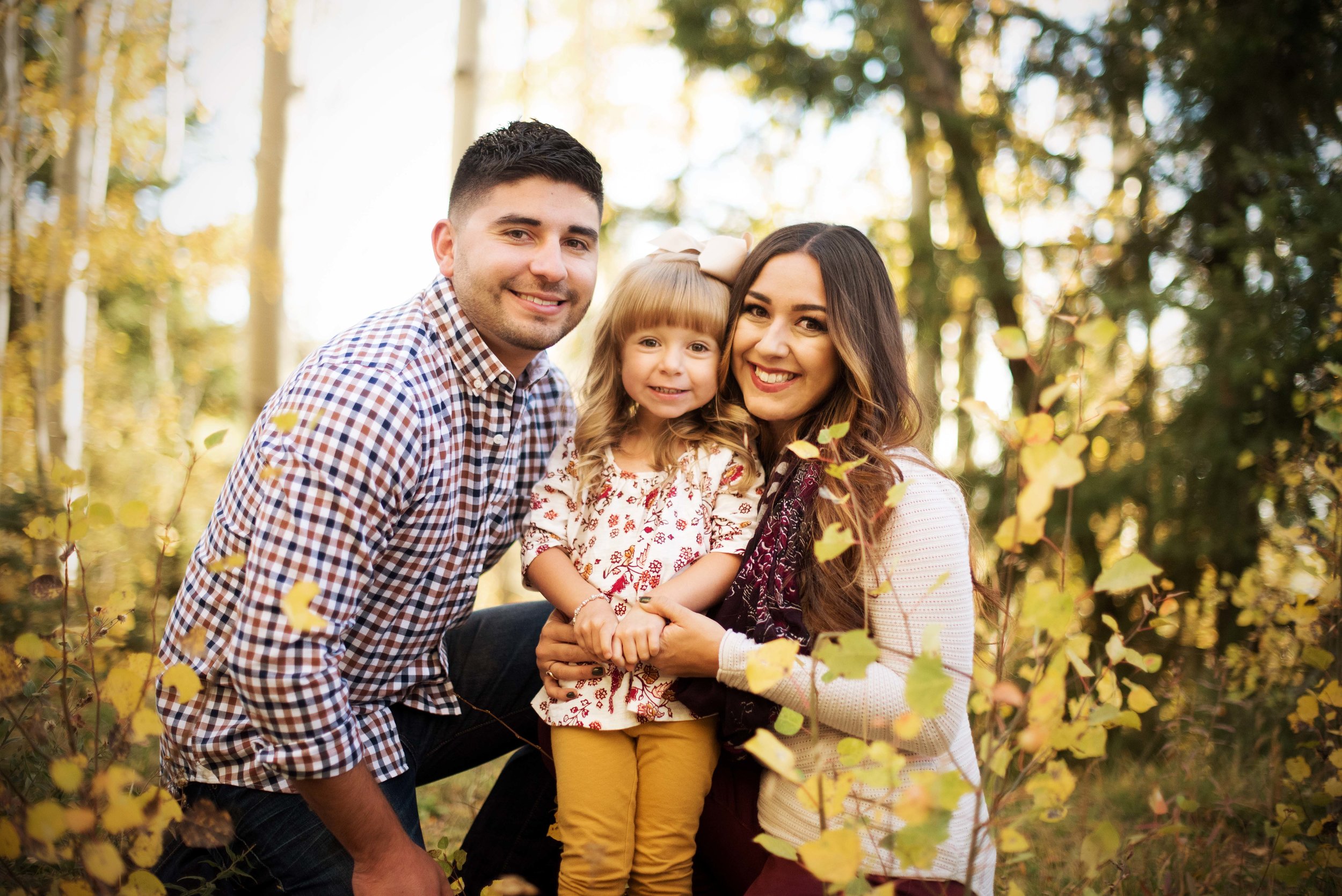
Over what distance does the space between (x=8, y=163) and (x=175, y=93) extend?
4.24 meters

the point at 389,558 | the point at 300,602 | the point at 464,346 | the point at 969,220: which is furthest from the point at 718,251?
the point at 969,220

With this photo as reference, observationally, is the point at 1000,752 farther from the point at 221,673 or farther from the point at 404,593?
the point at 221,673

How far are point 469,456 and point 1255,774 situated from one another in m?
3.05

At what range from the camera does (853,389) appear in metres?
2.16

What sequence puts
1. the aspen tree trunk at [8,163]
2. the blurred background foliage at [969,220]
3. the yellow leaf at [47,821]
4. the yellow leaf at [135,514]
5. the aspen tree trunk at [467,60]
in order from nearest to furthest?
the yellow leaf at [47,821]
the yellow leaf at [135,514]
the blurred background foliage at [969,220]
the aspen tree trunk at [467,60]
the aspen tree trunk at [8,163]

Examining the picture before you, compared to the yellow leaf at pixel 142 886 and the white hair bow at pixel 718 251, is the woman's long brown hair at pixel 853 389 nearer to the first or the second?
the white hair bow at pixel 718 251

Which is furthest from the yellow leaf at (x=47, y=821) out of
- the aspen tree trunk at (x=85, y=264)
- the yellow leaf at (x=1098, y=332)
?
the aspen tree trunk at (x=85, y=264)

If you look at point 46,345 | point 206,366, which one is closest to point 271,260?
point 46,345

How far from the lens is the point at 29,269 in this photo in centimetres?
702

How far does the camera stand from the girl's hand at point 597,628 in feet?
6.56

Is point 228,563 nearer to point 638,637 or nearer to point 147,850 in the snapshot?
point 147,850

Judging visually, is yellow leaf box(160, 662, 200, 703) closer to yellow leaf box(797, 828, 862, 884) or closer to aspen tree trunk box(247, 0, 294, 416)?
yellow leaf box(797, 828, 862, 884)

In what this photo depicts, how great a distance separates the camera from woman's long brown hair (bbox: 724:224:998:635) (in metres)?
1.98

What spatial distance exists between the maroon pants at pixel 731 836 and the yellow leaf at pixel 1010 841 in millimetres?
839
